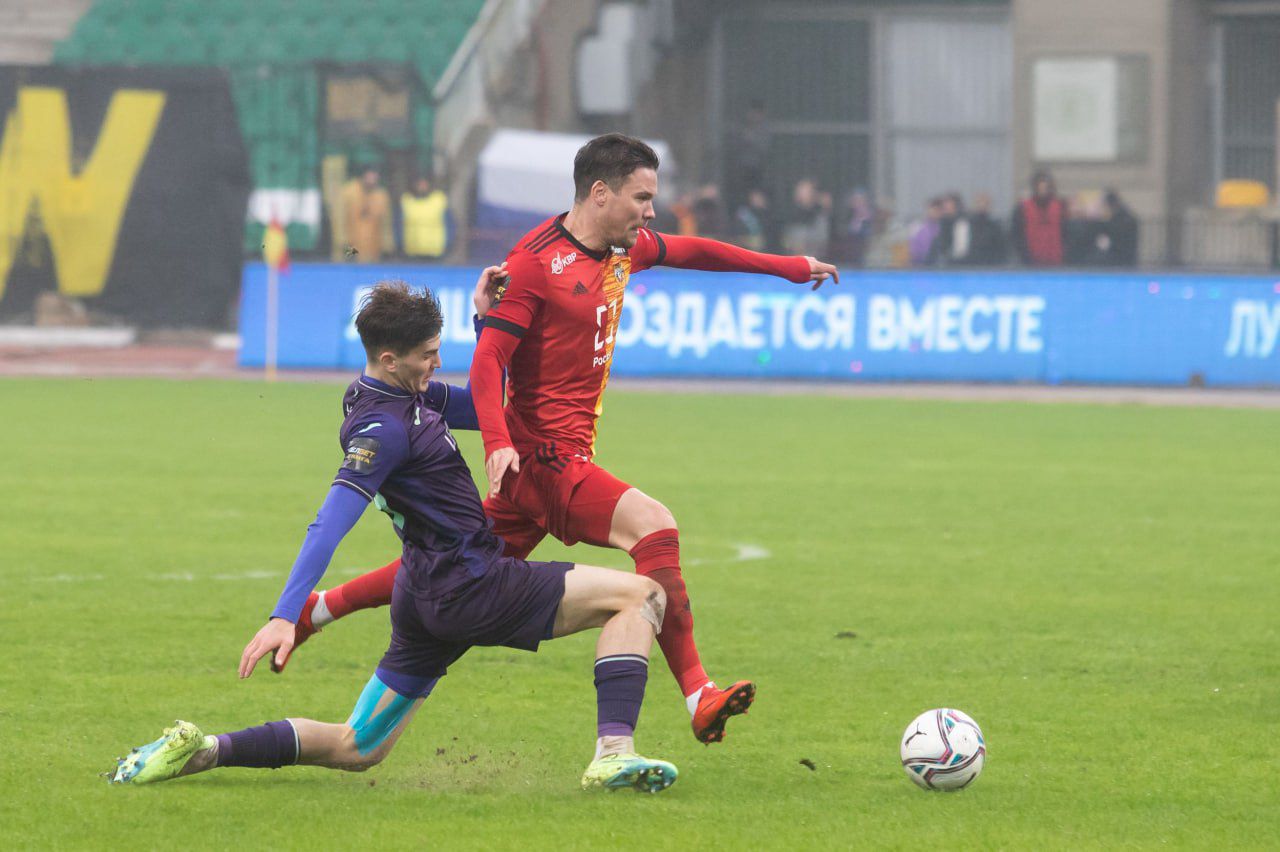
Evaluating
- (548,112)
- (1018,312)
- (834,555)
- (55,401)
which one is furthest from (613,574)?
(548,112)

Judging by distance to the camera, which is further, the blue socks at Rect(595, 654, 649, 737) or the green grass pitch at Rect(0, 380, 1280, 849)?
the blue socks at Rect(595, 654, 649, 737)

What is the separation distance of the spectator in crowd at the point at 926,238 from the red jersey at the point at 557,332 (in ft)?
58.3

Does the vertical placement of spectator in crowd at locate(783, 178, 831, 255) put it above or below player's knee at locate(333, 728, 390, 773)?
above

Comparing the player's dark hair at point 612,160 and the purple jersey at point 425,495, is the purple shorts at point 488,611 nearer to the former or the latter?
the purple jersey at point 425,495

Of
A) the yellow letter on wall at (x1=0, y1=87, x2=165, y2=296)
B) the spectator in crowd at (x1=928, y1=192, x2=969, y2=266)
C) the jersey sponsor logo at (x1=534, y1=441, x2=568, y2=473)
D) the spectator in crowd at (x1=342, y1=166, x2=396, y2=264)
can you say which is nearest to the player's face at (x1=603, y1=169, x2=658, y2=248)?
the jersey sponsor logo at (x1=534, y1=441, x2=568, y2=473)

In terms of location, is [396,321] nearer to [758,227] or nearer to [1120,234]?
[1120,234]

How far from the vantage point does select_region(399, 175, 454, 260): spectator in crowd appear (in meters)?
25.8

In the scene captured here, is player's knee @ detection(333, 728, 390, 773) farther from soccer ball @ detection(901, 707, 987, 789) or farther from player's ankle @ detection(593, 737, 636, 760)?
soccer ball @ detection(901, 707, 987, 789)

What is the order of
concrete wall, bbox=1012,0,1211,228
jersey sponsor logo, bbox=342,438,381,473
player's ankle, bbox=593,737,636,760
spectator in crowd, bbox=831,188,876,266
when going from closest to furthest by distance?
jersey sponsor logo, bbox=342,438,381,473
player's ankle, bbox=593,737,636,760
spectator in crowd, bbox=831,188,876,266
concrete wall, bbox=1012,0,1211,228

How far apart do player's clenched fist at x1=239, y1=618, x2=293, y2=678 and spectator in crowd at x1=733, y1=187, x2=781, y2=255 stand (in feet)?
68.6

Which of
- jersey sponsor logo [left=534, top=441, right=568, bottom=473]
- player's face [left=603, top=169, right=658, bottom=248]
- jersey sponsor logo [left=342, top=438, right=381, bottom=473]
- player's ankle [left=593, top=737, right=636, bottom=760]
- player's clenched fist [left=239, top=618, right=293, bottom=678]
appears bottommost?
player's ankle [left=593, top=737, right=636, bottom=760]

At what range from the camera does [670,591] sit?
605 centimetres

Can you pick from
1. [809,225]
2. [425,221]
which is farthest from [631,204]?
[809,225]

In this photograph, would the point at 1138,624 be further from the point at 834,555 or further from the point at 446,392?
the point at 446,392
